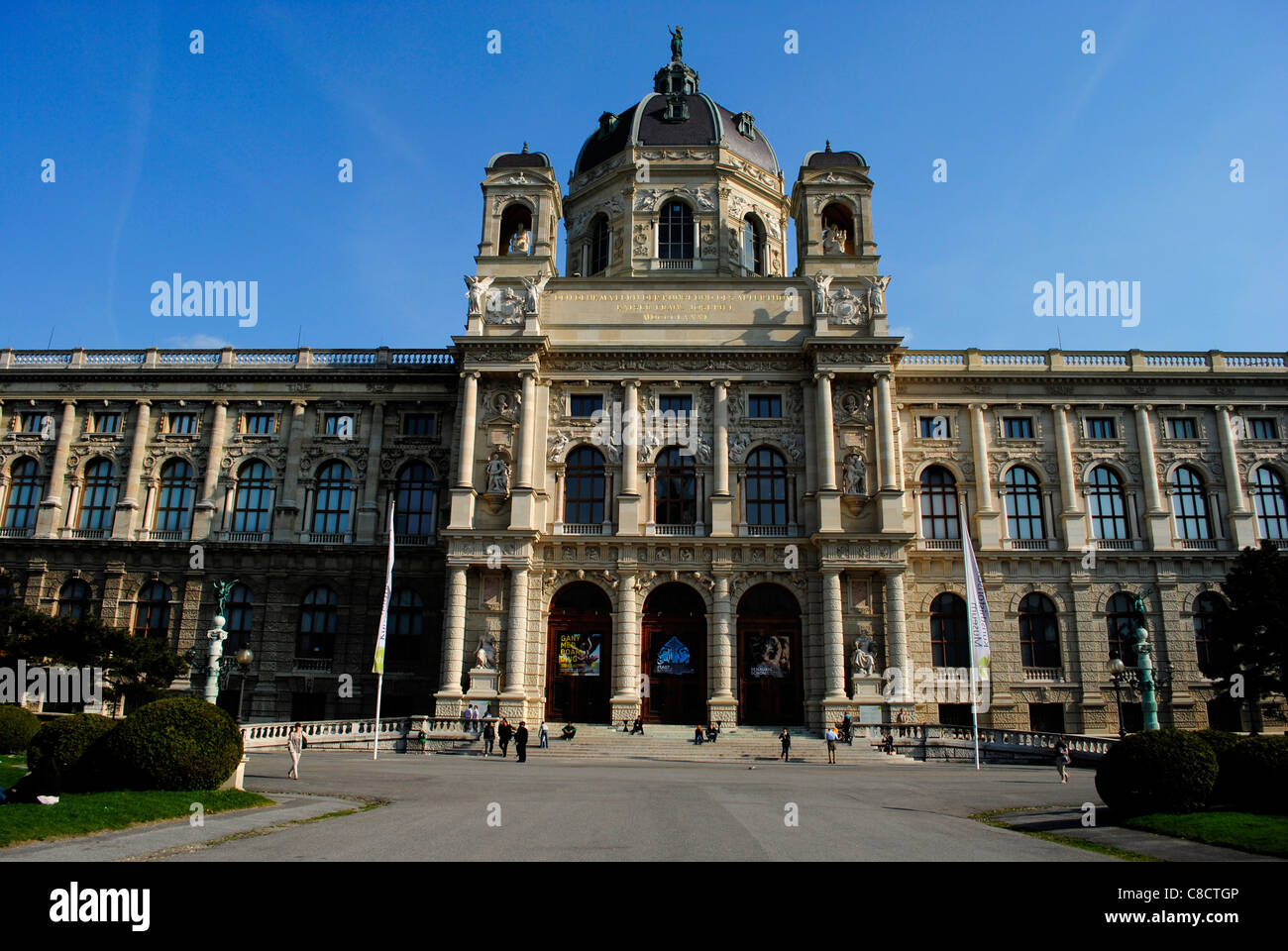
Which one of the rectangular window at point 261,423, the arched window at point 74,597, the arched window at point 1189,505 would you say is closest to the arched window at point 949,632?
the arched window at point 1189,505

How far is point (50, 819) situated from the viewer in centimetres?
1476

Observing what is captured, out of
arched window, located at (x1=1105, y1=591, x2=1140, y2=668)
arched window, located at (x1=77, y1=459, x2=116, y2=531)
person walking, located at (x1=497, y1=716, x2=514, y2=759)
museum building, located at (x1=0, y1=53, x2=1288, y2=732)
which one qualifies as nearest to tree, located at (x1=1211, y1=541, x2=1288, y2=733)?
arched window, located at (x1=1105, y1=591, x2=1140, y2=668)

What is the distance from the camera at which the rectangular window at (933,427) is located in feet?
165

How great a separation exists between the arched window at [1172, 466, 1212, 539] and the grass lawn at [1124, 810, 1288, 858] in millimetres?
37209

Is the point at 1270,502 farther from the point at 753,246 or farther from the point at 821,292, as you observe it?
the point at 753,246

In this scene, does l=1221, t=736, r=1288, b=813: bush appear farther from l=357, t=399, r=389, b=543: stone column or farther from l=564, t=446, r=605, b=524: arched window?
l=357, t=399, r=389, b=543: stone column

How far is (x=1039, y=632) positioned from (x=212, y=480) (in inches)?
1773

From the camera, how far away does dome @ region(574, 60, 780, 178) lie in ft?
190

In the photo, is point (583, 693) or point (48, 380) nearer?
point (583, 693)

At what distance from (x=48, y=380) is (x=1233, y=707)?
217ft

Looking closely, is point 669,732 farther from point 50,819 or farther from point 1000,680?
point 50,819

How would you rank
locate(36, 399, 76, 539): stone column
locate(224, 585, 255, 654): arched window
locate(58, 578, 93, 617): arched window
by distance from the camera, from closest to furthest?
locate(224, 585, 255, 654): arched window, locate(58, 578, 93, 617): arched window, locate(36, 399, 76, 539): stone column

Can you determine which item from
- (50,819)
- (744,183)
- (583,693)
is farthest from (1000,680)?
(50,819)

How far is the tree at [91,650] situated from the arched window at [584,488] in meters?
20.2
